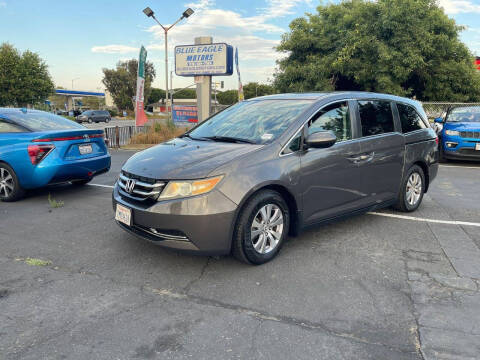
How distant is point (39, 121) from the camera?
6.67 metres

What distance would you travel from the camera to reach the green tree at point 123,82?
64375mm

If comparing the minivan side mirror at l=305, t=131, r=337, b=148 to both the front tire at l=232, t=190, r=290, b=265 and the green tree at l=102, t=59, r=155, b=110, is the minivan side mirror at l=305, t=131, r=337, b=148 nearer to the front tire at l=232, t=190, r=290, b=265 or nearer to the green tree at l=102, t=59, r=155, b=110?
the front tire at l=232, t=190, r=290, b=265

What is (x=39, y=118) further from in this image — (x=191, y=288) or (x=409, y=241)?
(x=409, y=241)

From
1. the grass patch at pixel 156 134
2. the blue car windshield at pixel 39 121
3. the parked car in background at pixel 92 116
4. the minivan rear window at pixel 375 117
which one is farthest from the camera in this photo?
the parked car in background at pixel 92 116

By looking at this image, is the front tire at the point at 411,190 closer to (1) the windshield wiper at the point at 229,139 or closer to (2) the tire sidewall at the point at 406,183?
(2) the tire sidewall at the point at 406,183

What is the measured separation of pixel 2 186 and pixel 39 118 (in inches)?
50.9

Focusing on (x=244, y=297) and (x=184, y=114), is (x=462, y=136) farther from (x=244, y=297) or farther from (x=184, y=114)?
(x=184, y=114)

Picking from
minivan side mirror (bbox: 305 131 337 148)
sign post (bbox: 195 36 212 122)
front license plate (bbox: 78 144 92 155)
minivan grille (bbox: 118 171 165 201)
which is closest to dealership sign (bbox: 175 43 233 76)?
sign post (bbox: 195 36 212 122)

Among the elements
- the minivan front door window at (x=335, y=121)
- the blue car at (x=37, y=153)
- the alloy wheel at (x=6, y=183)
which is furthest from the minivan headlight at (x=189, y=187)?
the alloy wheel at (x=6, y=183)

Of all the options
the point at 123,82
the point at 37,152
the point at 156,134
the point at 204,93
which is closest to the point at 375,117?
the point at 37,152

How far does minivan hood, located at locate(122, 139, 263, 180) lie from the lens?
11.7 ft

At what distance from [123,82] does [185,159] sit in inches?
2589

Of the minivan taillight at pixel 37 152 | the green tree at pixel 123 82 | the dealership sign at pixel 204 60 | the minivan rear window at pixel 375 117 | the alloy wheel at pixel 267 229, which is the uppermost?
the green tree at pixel 123 82

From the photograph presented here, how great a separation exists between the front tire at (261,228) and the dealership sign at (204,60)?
14913mm
